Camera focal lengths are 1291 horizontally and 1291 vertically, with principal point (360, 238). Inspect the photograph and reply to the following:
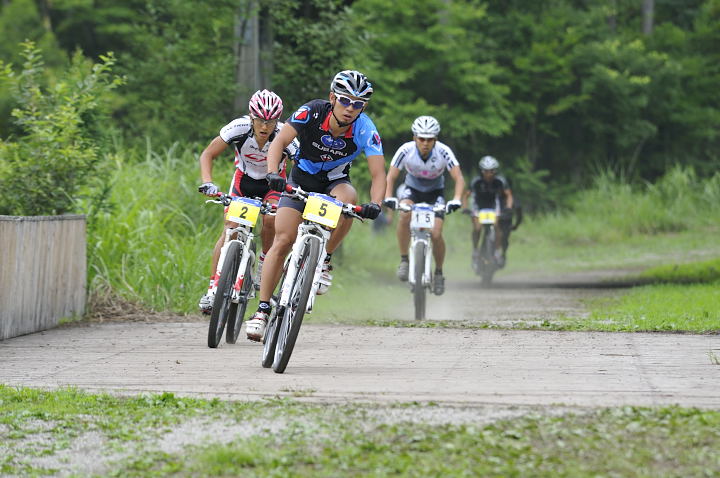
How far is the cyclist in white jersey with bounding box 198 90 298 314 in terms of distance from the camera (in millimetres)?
10383

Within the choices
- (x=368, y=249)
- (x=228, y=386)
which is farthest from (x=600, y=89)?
(x=228, y=386)

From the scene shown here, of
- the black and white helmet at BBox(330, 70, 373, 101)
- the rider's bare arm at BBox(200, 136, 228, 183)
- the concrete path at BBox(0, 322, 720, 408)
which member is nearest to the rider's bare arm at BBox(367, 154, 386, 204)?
the black and white helmet at BBox(330, 70, 373, 101)

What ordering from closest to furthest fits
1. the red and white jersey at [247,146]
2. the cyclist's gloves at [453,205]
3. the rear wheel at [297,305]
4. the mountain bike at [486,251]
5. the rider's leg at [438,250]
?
the rear wheel at [297,305] < the red and white jersey at [247,146] < the cyclist's gloves at [453,205] < the rider's leg at [438,250] < the mountain bike at [486,251]

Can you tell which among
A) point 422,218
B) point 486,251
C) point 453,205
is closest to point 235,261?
point 453,205

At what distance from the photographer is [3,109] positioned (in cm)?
3981

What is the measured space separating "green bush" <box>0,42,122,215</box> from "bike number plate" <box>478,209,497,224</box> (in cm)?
881

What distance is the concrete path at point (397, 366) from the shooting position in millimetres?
7504

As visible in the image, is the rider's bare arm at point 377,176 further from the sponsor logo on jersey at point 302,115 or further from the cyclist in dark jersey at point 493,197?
the cyclist in dark jersey at point 493,197

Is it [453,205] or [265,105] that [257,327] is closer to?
[265,105]

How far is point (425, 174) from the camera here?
14.6 metres

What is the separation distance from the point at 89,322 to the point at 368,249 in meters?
12.1

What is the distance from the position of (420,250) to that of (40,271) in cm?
425

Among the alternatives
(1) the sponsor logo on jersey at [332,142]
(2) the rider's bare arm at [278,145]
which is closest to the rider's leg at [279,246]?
(2) the rider's bare arm at [278,145]

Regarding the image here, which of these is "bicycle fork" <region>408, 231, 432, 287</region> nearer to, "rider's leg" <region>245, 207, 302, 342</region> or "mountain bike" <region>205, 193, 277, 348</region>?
"mountain bike" <region>205, 193, 277, 348</region>
